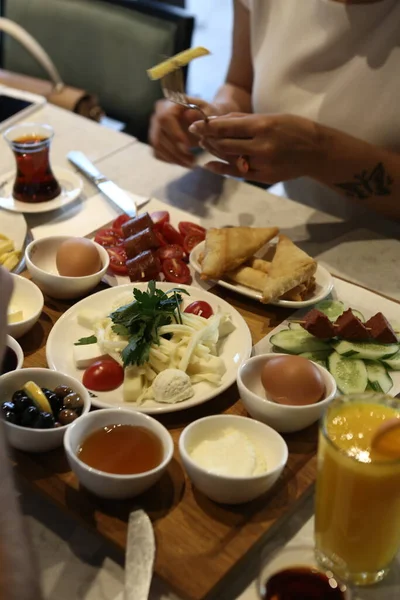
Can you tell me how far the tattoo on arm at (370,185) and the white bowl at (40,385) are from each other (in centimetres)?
106

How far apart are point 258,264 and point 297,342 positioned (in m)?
0.31

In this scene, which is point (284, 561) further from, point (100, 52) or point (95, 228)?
point (100, 52)

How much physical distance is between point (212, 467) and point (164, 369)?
327 mm

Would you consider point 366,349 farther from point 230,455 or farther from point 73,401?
point 73,401

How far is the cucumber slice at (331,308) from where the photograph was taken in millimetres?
1576

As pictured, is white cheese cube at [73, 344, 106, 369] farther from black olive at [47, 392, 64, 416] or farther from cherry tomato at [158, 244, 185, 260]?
cherry tomato at [158, 244, 185, 260]

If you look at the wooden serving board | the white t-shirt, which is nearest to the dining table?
the wooden serving board

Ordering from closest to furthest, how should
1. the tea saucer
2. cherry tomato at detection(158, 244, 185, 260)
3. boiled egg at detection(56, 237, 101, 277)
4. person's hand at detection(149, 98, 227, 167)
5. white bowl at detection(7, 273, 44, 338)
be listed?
white bowl at detection(7, 273, 44, 338) < boiled egg at detection(56, 237, 101, 277) < cherry tomato at detection(158, 244, 185, 260) < the tea saucer < person's hand at detection(149, 98, 227, 167)

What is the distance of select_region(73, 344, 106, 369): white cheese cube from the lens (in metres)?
1.43

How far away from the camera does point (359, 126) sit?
2.00 m

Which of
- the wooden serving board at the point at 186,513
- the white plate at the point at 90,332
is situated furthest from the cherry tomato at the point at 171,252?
the wooden serving board at the point at 186,513

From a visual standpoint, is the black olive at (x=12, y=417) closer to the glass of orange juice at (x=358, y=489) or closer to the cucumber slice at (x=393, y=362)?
the glass of orange juice at (x=358, y=489)

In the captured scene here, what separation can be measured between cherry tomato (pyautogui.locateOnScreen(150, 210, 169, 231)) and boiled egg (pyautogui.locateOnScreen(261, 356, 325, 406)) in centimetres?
67

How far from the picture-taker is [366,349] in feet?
4.68
